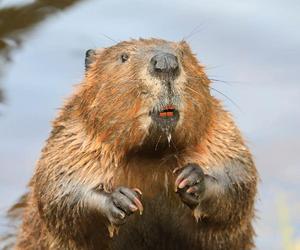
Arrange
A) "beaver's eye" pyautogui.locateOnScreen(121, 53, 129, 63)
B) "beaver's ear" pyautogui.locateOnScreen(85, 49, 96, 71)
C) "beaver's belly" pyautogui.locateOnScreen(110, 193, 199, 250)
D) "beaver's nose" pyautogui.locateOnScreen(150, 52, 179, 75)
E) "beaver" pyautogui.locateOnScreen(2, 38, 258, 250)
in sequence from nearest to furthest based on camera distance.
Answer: "beaver's nose" pyautogui.locateOnScreen(150, 52, 179, 75) < "beaver" pyautogui.locateOnScreen(2, 38, 258, 250) < "beaver's eye" pyautogui.locateOnScreen(121, 53, 129, 63) < "beaver's belly" pyautogui.locateOnScreen(110, 193, 199, 250) < "beaver's ear" pyautogui.locateOnScreen(85, 49, 96, 71)

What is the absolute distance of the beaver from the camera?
789cm

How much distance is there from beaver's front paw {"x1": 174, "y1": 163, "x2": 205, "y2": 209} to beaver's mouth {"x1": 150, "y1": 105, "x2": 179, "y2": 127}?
0.30 meters

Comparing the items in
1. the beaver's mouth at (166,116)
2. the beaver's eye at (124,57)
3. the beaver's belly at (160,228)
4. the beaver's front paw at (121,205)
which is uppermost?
the beaver's eye at (124,57)

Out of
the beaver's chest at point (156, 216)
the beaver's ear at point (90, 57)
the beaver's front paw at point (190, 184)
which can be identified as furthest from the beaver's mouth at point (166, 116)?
the beaver's ear at point (90, 57)

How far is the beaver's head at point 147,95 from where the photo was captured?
306 inches

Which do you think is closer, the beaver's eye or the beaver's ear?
the beaver's eye

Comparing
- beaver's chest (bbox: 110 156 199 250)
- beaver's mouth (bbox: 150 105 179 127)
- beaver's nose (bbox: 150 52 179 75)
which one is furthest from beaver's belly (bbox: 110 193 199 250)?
beaver's nose (bbox: 150 52 179 75)

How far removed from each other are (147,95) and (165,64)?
0.63 ft

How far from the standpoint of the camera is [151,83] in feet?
25.7

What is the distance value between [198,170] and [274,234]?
2.10 m

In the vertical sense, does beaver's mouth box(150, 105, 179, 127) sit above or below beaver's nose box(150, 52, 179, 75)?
below

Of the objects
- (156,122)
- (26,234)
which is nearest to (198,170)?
(156,122)

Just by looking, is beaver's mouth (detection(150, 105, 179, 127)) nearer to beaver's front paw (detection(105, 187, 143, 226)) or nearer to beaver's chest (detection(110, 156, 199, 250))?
beaver's front paw (detection(105, 187, 143, 226))

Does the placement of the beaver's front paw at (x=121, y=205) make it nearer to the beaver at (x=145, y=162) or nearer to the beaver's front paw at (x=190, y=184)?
the beaver at (x=145, y=162)
